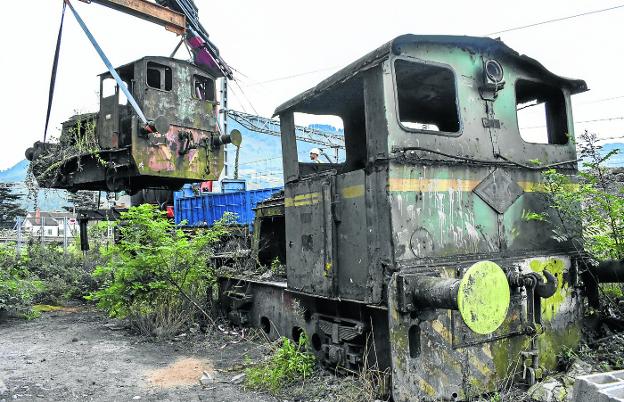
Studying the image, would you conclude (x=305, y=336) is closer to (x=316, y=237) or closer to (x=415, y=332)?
(x=316, y=237)

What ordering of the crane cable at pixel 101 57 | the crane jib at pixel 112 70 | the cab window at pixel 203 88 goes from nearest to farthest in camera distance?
the crane cable at pixel 101 57 < the crane jib at pixel 112 70 < the cab window at pixel 203 88

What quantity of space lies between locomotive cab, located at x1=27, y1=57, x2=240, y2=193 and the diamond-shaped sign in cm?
584

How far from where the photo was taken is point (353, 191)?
4348 millimetres

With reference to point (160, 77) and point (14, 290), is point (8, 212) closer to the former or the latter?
point (14, 290)

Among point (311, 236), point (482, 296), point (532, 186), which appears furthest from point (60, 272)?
point (482, 296)

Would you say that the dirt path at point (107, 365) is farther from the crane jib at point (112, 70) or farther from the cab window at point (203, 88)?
the cab window at point (203, 88)

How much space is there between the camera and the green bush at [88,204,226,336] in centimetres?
706

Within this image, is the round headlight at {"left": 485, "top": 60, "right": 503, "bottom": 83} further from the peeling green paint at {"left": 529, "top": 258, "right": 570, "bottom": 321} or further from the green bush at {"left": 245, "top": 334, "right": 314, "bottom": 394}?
the green bush at {"left": 245, "top": 334, "right": 314, "bottom": 394}

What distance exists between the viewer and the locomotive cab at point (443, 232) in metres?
3.85

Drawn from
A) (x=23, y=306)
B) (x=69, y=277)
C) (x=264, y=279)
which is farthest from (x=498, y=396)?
(x=69, y=277)

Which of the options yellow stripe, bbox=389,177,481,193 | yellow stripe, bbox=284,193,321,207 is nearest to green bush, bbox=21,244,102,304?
yellow stripe, bbox=284,193,321,207

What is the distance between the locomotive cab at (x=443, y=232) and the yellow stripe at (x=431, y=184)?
0.04 ft

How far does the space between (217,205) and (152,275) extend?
7.36m

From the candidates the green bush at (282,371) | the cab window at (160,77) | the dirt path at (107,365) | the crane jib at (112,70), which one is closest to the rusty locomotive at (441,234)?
the green bush at (282,371)
